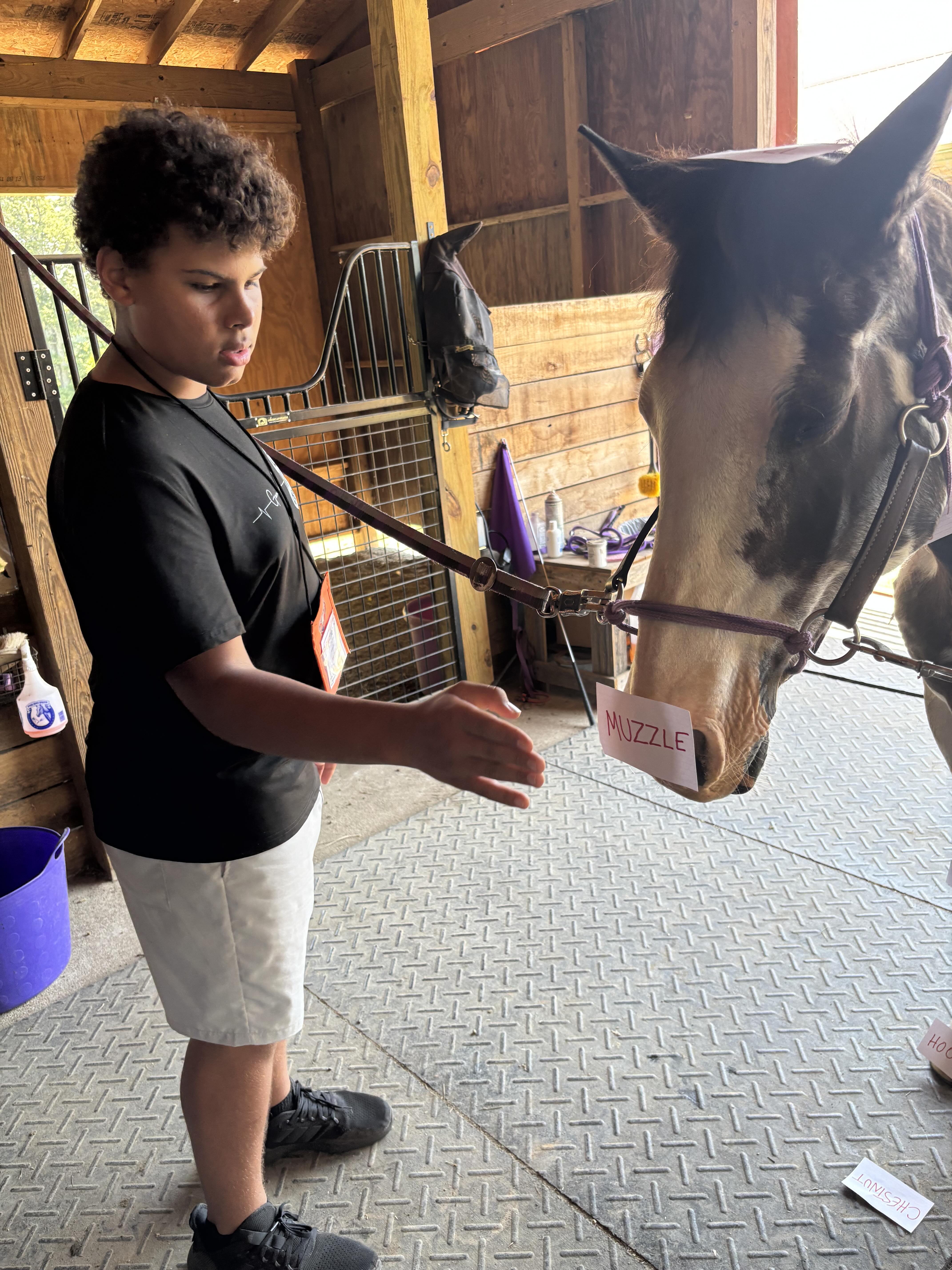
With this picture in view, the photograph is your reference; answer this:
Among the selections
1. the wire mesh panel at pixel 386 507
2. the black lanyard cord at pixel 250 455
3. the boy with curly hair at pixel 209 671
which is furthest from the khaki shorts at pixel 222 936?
the wire mesh panel at pixel 386 507

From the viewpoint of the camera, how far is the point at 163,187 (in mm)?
922

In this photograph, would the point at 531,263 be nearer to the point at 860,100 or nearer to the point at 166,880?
the point at 860,100

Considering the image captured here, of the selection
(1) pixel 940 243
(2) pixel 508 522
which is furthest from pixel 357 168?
(1) pixel 940 243

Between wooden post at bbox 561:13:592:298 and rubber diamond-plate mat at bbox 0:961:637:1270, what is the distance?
477 centimetres

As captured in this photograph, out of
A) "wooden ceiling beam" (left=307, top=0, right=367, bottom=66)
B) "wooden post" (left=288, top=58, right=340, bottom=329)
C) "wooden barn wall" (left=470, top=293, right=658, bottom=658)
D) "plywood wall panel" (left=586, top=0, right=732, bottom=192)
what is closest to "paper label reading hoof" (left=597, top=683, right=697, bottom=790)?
"wooden barn wall" (left=470, top=293, right=658, bottom=658)

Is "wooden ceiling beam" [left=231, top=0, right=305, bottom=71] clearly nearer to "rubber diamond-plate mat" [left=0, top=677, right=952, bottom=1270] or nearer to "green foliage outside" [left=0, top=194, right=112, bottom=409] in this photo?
"green foliage outside" [left=0, top=194, right=112, bottom=409]

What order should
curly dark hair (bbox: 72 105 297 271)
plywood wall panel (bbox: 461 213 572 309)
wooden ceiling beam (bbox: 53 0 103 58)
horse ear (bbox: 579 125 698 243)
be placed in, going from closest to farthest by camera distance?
curly dark hair (bbox: 72 105 297 271), horse ear (bbox: 579 125 698 243), wooden ceiling beam (bbox: 53 0 103 58), plywood wall panel (bbox: 461 213 572 309)

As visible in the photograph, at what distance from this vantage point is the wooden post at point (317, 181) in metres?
6.00

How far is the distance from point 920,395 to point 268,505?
81 centimetres

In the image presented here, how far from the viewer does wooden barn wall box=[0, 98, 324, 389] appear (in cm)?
486

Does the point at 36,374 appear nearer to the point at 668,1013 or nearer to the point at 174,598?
the point at 174,598

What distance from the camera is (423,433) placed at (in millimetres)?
3451

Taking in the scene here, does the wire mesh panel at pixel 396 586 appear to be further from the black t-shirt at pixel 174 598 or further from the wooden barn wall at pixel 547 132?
the black t-shirt at pixel 174 598

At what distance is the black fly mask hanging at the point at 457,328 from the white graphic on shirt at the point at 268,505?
7.25ft
